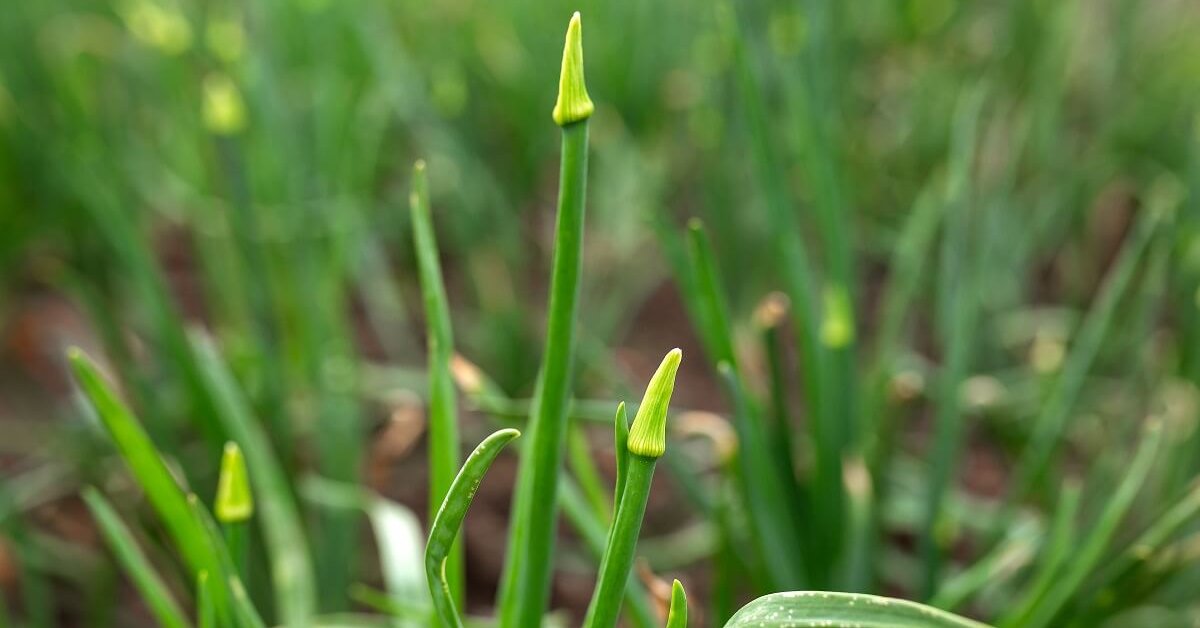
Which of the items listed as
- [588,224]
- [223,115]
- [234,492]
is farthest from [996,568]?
[588,224]

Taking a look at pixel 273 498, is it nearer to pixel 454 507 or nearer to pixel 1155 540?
pixel 454 507

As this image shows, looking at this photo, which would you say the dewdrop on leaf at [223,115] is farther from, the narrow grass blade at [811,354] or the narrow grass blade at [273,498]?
the narrow grass blade at [811,354]

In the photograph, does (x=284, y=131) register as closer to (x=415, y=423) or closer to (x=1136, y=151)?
(x=415, y=423)

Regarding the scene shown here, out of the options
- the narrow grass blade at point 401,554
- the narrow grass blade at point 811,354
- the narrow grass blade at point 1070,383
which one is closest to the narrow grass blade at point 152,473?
the narrow grass blade at point 401,554

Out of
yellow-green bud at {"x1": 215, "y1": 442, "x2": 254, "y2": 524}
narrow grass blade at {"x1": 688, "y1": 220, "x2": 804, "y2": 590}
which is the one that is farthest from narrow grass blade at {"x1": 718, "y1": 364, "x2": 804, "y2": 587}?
yellow-green bud at {"x1": 215, "y1": 442, "x2": 254, "y2": 524}

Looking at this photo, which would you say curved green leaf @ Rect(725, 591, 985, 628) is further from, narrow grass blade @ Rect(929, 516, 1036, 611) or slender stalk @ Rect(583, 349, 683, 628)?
narrow grass blade @ Rect(929, 516, 1036, 611)

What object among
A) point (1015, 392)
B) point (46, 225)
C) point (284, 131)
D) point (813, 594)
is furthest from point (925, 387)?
point (46, 225)
